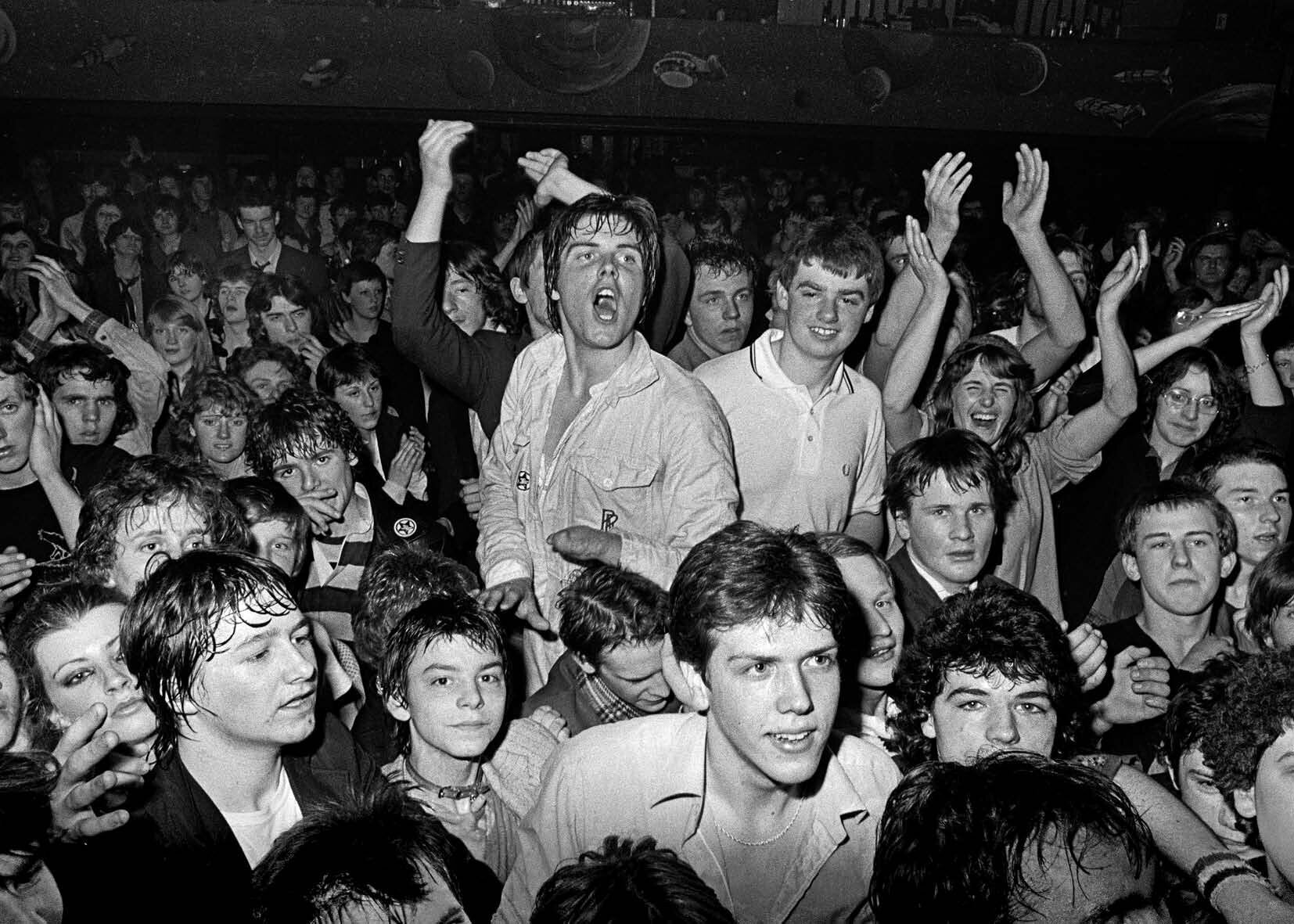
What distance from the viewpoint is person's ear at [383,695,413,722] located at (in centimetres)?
243

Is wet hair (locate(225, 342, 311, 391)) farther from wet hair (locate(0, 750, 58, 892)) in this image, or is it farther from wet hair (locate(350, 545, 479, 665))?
wet hair (locate(0, 750, 58, 892))

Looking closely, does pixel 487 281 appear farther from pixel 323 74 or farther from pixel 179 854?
pixel 323 74

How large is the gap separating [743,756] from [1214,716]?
97cm

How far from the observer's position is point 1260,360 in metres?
4.38

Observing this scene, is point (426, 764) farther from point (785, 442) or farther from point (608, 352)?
point (785, 442)

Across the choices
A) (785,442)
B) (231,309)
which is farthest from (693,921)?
(231,309)

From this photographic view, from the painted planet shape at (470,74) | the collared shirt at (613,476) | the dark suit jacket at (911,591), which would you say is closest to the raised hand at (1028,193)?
the dark suit jacket at (911,591)

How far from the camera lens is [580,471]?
9.59ft

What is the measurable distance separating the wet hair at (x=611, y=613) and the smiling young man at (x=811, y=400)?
767 mm

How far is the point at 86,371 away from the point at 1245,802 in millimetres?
3565

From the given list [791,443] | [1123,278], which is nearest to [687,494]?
[791,443]

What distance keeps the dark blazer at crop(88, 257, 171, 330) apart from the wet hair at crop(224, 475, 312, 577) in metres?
4.39

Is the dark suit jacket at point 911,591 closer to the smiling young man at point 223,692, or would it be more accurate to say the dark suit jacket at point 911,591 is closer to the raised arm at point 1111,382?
the raised arm at point 1111,382

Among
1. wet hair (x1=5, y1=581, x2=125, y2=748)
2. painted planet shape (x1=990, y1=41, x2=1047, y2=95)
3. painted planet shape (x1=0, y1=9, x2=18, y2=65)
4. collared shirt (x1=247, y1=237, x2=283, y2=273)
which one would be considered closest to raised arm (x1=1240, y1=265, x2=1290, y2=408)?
wet hair (x1=5, y1=581, x2=125, y2=748)
